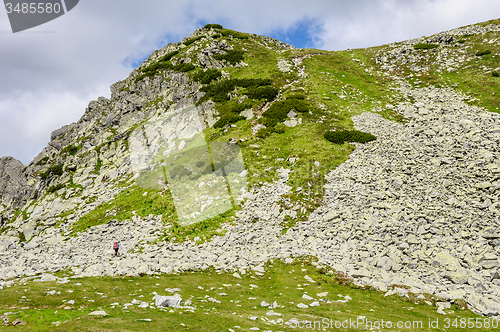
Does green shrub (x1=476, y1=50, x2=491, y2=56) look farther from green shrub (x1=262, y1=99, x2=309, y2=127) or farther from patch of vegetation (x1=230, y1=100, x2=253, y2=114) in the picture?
patch of vegetation (x1=230, y1=100, x2=253, y2=114)

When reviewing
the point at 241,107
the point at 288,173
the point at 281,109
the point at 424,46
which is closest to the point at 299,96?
the point at 281,109

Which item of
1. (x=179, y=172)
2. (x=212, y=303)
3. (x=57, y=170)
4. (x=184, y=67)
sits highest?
(x=184, y=67)

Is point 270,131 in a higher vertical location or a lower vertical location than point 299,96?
lower

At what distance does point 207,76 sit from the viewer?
71.3 meters

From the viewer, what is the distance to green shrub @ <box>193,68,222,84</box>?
231 feet

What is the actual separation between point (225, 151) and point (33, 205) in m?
45.9

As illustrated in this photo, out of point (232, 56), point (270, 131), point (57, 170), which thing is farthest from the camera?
point (232, 56)

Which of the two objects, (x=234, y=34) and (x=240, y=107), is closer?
(x=240, y=107)

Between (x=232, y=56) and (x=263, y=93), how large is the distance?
25.9 meters

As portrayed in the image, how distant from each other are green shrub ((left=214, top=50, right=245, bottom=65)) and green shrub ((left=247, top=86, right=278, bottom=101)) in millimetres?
19862

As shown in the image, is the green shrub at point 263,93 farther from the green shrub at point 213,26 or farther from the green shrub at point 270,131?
the green shrub at point 213,26

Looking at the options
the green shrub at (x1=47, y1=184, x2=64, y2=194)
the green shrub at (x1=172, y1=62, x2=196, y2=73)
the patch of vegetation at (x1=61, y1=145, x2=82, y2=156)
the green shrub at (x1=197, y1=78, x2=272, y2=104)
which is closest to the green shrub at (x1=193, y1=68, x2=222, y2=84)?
the green shrub at (x1=197, y1=78, x2=272, y2=104)

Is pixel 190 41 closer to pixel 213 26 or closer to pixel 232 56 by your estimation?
pixel 213 26

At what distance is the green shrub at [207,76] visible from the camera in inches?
2776
